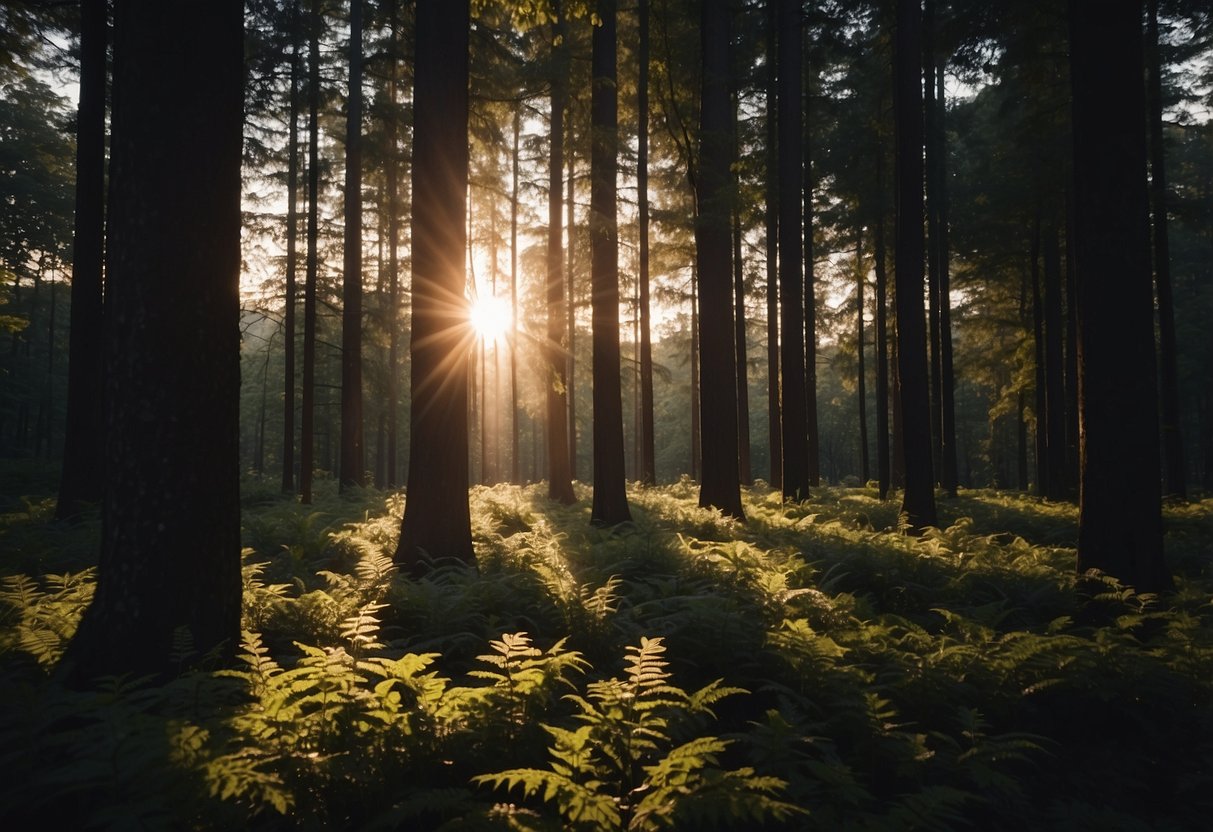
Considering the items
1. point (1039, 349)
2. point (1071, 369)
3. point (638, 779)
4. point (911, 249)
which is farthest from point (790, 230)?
point (638, 779)

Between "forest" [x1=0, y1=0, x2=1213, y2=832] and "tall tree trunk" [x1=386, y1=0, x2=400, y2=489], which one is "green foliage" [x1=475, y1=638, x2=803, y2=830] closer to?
"forest" [x1=0, y1=0, x2=1213, y2=832]

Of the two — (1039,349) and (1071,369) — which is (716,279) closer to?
(1071,369)

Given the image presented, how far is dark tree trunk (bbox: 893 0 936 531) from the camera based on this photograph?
467 inches

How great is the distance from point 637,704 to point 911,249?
36.3ft

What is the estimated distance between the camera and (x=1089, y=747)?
4527mm

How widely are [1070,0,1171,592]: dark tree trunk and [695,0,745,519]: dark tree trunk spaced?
584 centimetres

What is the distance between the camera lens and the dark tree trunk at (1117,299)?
6.59 meters

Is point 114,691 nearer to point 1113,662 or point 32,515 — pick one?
point 1113,662

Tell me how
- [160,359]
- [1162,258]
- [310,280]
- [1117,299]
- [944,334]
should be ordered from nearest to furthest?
[160,359] < [1117,299] < [310,280] < [1162,258] < [944,334]

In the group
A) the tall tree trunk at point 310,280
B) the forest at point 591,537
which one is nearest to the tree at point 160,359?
the forest at point 591,537

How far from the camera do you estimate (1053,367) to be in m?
18.5

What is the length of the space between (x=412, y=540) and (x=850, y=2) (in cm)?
1380

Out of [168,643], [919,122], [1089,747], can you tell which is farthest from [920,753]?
[919,122]

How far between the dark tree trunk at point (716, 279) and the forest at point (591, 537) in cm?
7
